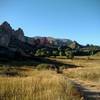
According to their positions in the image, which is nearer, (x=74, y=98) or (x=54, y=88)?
(x=74, y=98)

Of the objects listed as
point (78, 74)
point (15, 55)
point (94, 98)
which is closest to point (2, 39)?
point (15, 55)

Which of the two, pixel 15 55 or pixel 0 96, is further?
pixel 15 55

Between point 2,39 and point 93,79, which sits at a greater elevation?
point 2,39

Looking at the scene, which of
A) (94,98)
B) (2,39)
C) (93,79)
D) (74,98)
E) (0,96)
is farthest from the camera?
(2,39)

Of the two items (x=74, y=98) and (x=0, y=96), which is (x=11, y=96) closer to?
(x=0, y=96)

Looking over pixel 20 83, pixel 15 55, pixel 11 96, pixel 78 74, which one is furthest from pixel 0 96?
pixel 15 55

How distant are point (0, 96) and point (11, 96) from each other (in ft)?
1.06

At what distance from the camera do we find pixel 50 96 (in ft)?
36.9

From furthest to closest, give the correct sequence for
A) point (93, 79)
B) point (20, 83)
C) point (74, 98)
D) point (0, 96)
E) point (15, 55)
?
point (15, 55)
point (93, 79)
point (20, 83)
point (74, 98)
point (0, 96)

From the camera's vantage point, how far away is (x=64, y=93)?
12.0 m

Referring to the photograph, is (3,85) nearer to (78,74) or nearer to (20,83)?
(20,83)

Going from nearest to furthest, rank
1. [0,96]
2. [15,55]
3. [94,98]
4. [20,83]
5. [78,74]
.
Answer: [0,96], [20,83], [94,98], [78,74], [15,55]

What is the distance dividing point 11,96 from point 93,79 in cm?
1789

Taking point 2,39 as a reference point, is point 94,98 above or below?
below
